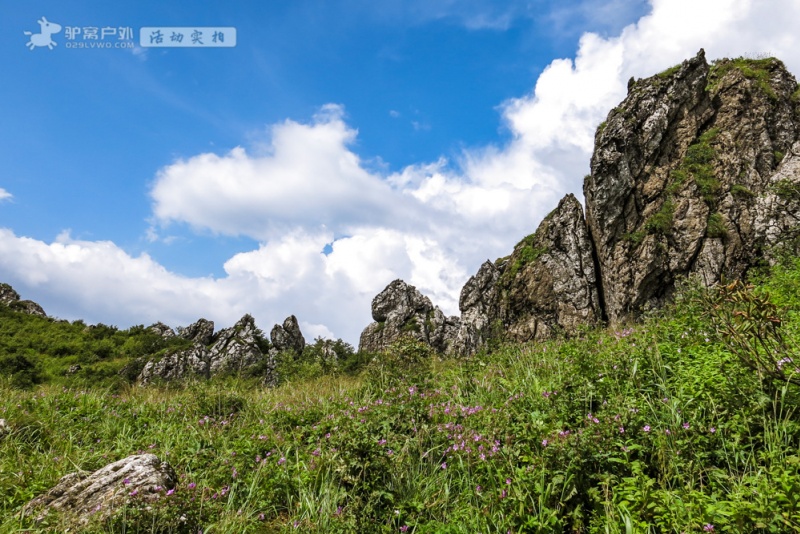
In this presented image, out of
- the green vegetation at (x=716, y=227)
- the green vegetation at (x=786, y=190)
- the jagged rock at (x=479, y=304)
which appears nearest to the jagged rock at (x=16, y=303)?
the jagged rock at (x=479, y=304)

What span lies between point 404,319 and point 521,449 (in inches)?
1715

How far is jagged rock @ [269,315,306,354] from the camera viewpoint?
2025 inches

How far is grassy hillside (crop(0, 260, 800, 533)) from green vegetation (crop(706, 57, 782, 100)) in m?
27.0

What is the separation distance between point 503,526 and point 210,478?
383 centimetres

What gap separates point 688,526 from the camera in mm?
→ 3420

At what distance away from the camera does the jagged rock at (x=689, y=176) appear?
2404cm

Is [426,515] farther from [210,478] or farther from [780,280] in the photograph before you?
[780,280]

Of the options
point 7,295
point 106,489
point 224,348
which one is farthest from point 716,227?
point 7,295

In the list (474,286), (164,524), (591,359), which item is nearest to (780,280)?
(591,359)

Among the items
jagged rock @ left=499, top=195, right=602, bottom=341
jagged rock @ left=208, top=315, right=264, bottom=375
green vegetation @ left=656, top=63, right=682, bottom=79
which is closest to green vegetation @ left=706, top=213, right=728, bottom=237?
jagged rock @ left=499, top=195, right=602, bottom=341

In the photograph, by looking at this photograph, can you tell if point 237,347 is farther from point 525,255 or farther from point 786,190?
point 786,190

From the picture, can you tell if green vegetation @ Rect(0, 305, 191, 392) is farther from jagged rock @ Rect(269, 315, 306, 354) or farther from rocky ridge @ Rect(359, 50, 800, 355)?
rocky ridge @ Rect(359, 50, 800, 355)

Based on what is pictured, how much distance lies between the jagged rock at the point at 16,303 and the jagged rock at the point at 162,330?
10588mm

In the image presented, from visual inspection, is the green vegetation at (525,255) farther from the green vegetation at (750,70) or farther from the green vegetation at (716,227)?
the green vegetation at (750,70)
